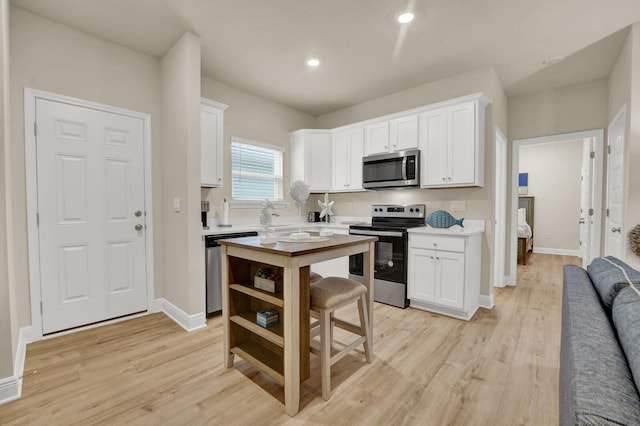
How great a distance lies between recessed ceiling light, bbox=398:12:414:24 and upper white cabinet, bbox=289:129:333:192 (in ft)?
6.75

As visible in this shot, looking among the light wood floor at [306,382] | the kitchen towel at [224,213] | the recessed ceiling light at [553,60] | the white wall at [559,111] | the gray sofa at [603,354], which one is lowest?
the light wood floor at [306,382]

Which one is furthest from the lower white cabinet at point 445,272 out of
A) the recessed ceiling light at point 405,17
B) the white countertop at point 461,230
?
the recessed ceiling light at point 405,17

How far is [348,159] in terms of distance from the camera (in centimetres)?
421

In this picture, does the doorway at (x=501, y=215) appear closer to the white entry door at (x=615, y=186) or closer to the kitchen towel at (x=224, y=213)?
the white entry door at (x=615, y=186)

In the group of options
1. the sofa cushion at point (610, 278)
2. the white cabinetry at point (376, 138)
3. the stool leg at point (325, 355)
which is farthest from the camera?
the white cabinetry at point (376, 138)

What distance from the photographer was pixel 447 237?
2938 millimetres

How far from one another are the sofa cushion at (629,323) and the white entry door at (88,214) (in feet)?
11.5

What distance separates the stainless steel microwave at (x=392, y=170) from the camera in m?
3.48

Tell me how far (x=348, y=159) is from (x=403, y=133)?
0.91 m

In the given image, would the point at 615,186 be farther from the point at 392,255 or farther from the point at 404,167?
the point at 392,255

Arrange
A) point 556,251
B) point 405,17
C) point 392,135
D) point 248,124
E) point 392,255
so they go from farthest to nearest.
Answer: point 556,251 < point 248,124 < point 392,135 < point 392,255 < point 405,17

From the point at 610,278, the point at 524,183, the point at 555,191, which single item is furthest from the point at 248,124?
the point at 555,191

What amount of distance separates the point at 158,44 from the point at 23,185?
1761 mm

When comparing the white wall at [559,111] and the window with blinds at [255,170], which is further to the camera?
the window with blinds at [255,170]
